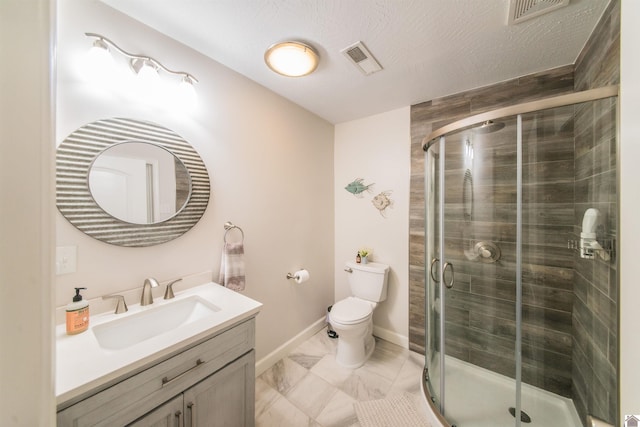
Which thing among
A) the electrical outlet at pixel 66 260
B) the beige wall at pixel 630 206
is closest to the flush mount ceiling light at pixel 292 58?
the beige wall at pixel 630 206

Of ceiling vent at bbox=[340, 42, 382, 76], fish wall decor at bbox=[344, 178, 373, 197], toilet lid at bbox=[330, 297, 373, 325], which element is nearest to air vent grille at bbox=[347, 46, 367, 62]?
ceiling vent at bbox=[340, 42, 382, 76]

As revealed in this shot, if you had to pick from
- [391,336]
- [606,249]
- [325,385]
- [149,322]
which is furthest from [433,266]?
[149,322]

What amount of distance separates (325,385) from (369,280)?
0.92 metres

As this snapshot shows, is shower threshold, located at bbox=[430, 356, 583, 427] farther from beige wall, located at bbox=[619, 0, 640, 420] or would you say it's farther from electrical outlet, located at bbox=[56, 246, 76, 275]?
electrical outlet, located at bbox=[56, 246, 76, 275]

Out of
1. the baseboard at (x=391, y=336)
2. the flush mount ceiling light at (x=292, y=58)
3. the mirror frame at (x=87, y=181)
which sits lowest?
the baseboard at (x=391, y=336)

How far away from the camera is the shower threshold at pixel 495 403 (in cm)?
137

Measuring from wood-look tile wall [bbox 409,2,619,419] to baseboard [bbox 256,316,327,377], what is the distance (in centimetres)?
125

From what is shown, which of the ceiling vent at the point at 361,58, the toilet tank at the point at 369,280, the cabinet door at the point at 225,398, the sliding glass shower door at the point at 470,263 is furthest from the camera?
the toilet tank at the point at 369,280

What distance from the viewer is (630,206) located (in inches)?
16.3

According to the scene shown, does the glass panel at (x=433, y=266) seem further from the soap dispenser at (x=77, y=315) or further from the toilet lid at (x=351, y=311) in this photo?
the soap dispenser at (x=77, y=315)

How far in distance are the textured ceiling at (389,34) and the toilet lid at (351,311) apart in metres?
1.89

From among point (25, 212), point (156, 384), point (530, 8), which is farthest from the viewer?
point (530, 8)

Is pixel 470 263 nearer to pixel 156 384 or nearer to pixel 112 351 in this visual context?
pixel 156 384

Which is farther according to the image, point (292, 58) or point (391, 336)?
point (391, 336)
